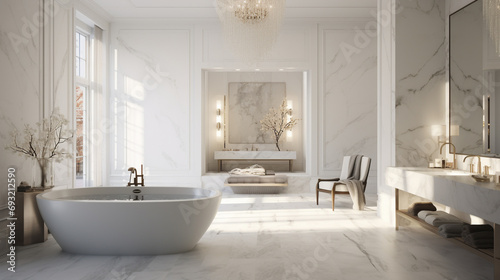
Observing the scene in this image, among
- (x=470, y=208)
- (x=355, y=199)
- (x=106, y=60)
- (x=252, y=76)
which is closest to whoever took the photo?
(x=470, y=208)

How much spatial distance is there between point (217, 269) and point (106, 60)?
5483mm

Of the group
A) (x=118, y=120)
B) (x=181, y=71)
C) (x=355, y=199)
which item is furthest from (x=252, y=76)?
(x=355, y=199)

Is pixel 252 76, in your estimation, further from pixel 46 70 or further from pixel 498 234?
pixel 498 234

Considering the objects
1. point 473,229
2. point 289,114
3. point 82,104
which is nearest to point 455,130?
point 473,229

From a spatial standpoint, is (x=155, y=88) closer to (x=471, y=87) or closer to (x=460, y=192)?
(x=471, y=87)

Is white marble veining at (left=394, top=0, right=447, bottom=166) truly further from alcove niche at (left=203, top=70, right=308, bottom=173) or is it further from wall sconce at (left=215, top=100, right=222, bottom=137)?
wall sconce at (left=215, top=100, right=222, bottom=137)

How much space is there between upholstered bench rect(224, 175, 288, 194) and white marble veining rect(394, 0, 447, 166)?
289 centimetres

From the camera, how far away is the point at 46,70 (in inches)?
209

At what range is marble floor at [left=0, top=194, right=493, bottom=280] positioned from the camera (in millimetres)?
3283

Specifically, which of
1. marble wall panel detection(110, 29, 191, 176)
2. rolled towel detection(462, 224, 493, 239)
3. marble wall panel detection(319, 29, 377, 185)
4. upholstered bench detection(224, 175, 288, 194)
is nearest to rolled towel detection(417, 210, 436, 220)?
rolled towel detection(462, 224, 493, 239)

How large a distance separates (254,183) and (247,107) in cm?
220

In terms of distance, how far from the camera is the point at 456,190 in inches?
136

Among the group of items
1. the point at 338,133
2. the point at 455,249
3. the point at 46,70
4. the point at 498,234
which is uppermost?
the point at 46,70

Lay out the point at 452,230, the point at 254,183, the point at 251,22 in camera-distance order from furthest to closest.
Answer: the point at 254,183
the point at 251,22
the point at 452,230
